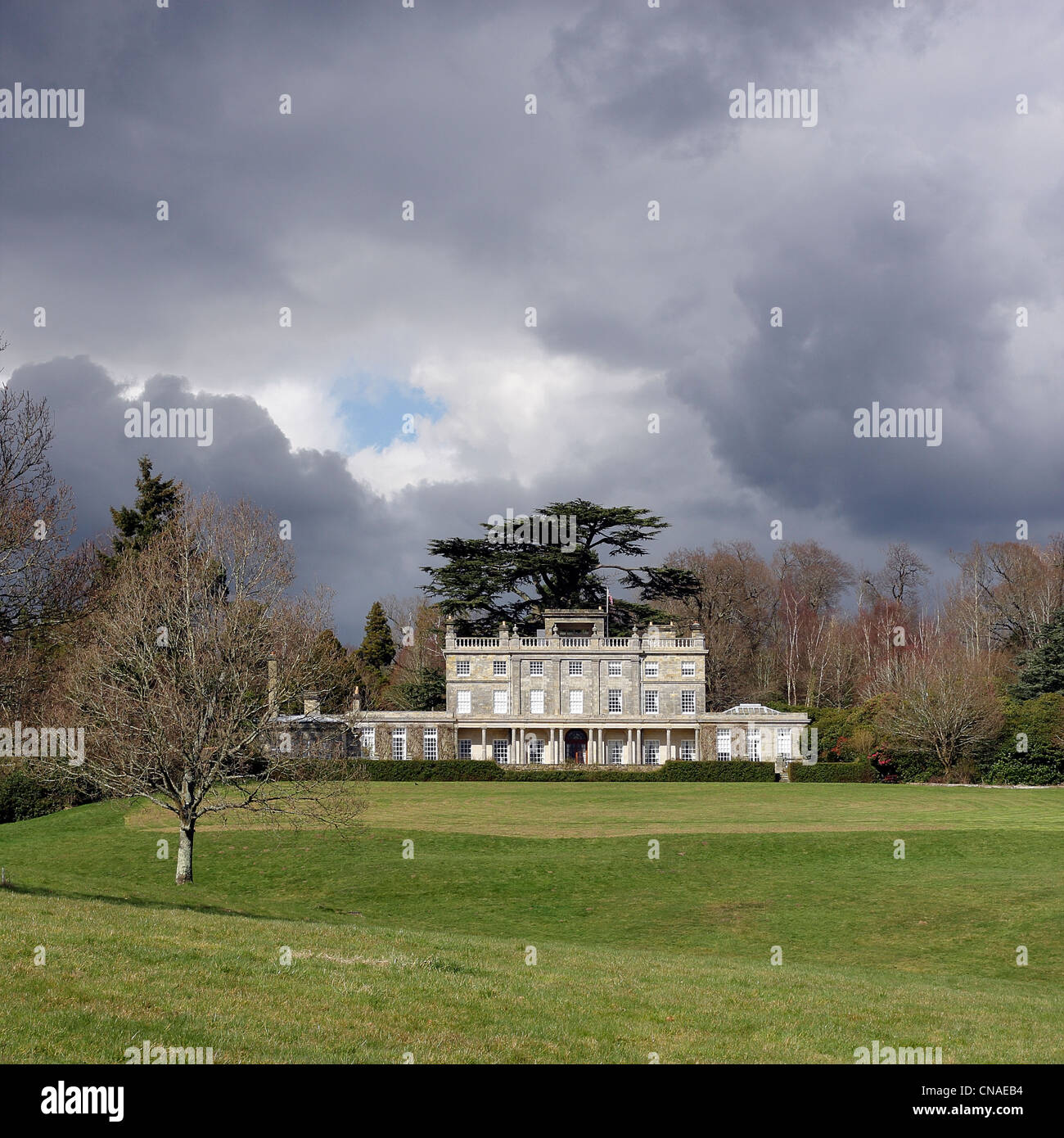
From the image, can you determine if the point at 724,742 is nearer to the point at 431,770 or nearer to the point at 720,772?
the point at 720,772

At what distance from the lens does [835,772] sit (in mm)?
63125

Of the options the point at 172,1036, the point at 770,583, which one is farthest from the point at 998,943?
the point at 770,583

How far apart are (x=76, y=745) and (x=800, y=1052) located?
24.1 meters

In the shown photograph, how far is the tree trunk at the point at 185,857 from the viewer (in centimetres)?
2533

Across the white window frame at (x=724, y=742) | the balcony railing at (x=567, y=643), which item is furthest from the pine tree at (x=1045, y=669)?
the balcony railing at (x=567, y=643)

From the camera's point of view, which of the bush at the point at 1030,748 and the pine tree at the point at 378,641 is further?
the pine tree at the point at 378,641

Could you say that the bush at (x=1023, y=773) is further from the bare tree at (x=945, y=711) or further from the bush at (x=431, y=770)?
the bush at (x=431, y=770)

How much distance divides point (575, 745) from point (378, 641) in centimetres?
2924

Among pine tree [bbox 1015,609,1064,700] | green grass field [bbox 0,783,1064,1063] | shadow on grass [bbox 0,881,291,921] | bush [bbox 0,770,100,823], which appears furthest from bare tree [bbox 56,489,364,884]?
pine tree [bbox 1015,609,1064,700]

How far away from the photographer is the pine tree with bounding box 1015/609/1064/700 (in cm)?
6481

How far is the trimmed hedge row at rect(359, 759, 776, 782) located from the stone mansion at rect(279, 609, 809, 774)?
8.37 m

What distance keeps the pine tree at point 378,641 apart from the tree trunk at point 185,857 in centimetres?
6982
